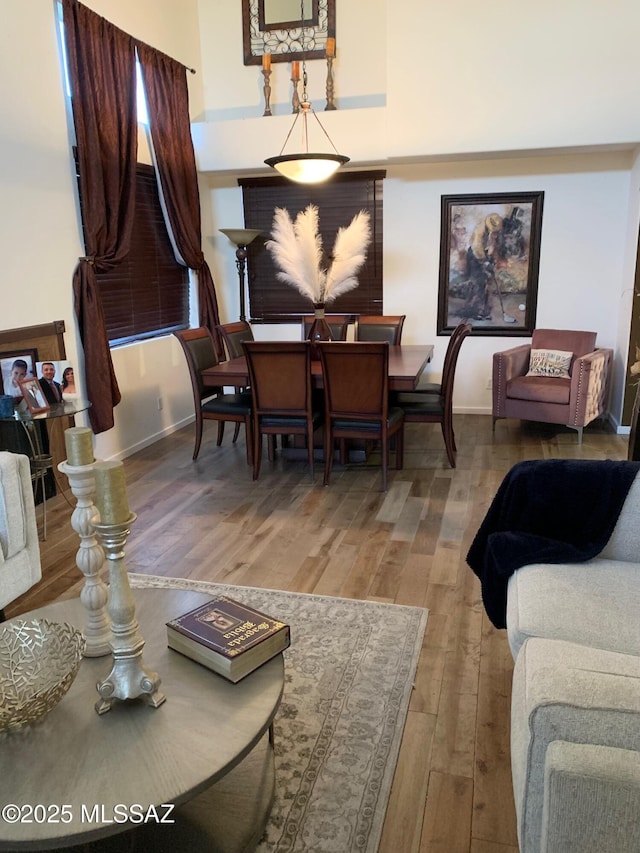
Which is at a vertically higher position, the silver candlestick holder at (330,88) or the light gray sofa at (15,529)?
the silver candlestick holder at (330,88)

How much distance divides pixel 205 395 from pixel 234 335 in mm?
847

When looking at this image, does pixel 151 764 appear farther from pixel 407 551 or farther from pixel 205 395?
pixel 205 395

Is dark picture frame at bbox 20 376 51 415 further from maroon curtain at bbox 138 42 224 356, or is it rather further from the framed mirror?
the framed mirror

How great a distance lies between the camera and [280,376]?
4.09 metres

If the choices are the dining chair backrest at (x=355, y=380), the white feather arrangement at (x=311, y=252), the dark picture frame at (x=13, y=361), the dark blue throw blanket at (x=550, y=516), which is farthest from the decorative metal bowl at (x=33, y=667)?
the white feather arrangement at (x=311, y=252)

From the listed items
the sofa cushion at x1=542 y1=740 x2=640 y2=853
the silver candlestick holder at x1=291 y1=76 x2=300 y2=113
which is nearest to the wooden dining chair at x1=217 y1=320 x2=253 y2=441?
the silver candlestick holder at x1=291 y1=76 x2=300 y2=113

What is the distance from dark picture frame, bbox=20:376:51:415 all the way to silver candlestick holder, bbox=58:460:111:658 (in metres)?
2.00

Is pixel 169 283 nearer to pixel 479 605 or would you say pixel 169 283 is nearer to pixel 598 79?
pixel 598 79

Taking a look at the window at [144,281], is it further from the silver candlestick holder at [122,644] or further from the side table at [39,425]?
the silver candlestick holder at [122,644]

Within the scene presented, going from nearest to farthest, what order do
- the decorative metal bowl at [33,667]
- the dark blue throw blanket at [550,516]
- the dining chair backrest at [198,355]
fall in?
the decorative metal bowl at [33,667]
the dark blue throw blanket at [550,516]
the dining chair backrest at [198,355]

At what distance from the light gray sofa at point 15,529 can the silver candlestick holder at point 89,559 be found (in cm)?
100

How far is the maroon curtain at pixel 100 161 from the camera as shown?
4102mm

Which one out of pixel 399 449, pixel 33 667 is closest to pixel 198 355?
pixel 399 449

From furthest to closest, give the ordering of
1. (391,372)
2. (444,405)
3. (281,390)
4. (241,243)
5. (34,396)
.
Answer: (241,243) → (444,405) → (281,390) → (391,372) → (34,396)
